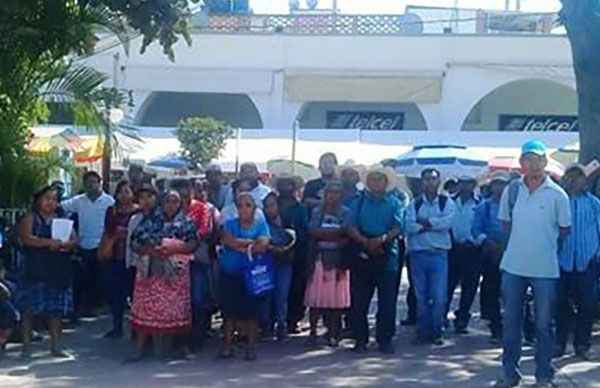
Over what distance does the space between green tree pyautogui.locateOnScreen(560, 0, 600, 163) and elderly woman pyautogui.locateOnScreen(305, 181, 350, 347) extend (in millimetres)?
3230

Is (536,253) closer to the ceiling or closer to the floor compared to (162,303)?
closer to the ceiling

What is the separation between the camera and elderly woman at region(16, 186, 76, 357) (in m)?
11.3

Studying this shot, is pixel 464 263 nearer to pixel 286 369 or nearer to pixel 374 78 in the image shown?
pixel 286 369

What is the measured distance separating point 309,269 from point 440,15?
2954cm

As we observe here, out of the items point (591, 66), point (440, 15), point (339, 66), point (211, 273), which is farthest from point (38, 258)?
point (440, 15)

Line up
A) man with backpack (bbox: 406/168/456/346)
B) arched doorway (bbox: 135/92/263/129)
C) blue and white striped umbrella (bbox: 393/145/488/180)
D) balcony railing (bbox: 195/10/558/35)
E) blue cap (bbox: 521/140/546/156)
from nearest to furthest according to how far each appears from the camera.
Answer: blue cap (bbox: 521/140/546/156) → man with backpack (bbox: 406/168/456/346) → blue and white striped umbrella (bbox: 393/145/488/180) → balcony railing (bbox: 195/10/558/35) → arched doorway (bbox: 135/92/263/129)

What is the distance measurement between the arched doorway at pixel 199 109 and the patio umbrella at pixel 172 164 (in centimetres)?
1218

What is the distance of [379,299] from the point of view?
12.0 meters

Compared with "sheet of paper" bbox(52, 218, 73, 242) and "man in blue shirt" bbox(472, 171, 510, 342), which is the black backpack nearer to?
"man in blue shirt" bbox(472, 171, 510, 342)

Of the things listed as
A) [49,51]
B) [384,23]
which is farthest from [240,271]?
[384,23]

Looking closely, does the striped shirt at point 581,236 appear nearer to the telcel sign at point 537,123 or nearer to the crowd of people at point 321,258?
the crowd of people at point 321,258

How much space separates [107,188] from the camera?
52.9 ft

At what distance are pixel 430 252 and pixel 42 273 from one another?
12.4 ft

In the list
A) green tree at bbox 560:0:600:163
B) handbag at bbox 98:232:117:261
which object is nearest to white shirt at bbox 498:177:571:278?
green tree at bbox 560:0:600:163
